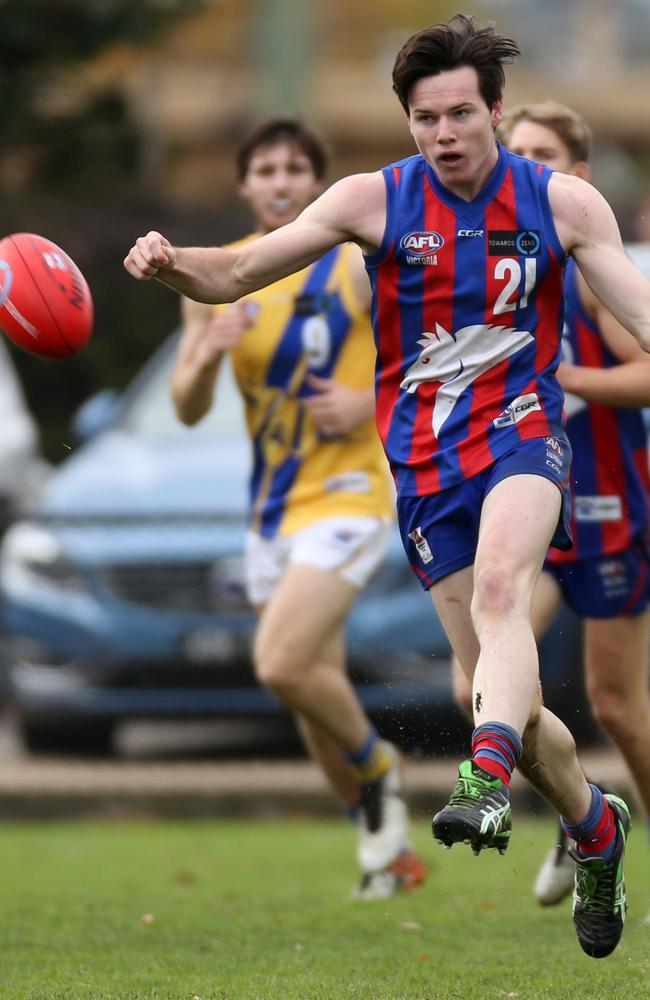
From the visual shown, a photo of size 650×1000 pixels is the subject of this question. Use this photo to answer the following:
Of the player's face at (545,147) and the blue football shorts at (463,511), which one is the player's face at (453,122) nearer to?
the blue football shorts at (463,511)

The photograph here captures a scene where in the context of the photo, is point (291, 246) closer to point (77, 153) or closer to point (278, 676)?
point (278, 676)

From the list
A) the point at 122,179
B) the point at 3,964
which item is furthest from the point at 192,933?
the point at 122,179

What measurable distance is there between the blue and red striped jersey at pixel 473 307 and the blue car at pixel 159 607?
4.51 m

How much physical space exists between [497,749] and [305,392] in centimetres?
286

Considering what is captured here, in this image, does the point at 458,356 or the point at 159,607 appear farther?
the point at 159,607

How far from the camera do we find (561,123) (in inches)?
272

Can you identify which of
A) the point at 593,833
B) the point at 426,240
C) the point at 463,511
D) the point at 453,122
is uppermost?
the point at 453,122

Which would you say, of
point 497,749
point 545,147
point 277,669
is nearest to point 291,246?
point 497,749

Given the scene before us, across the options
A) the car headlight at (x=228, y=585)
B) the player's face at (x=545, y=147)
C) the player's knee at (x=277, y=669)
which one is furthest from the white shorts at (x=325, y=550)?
the car headlight at (x=228, y=585)

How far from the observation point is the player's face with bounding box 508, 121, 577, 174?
6.91 meters

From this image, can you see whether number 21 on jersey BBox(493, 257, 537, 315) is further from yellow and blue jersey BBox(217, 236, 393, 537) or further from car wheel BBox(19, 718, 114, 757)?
car wheel BBox(19, 718, 114, 757)

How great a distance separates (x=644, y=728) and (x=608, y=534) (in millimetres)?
665

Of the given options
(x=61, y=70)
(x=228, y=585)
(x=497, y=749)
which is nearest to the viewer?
(x=497, y=749)

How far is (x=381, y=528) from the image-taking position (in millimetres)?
7664
